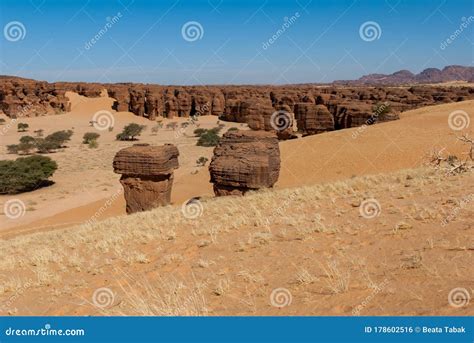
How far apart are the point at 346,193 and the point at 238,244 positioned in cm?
480

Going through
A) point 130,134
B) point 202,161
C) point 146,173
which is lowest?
point 146,173

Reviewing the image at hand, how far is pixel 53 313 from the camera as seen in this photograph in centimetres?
632

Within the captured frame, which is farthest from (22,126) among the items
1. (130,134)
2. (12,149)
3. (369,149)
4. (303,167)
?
(369,149)

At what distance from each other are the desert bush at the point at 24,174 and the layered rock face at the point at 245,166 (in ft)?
54.0

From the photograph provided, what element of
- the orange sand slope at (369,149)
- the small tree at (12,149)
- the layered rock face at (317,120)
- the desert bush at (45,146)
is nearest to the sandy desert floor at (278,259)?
the orange sand slope at (369,149)

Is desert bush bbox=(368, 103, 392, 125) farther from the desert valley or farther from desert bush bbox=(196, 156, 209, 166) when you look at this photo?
desert bush bbox=(196, 156, 209, 166)

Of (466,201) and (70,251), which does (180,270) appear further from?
(466,201)

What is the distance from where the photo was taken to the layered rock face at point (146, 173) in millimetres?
16766

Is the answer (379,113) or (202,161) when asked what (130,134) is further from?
(379,113)

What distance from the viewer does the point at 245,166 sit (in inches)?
658

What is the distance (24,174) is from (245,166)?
18559 millimetres

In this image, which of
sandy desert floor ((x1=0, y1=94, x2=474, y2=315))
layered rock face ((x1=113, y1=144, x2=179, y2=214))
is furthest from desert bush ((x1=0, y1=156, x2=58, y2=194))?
sandy desert floor ((x1=0, y1=94, x2=474, y2=315))

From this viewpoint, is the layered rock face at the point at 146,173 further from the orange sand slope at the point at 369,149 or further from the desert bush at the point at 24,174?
the desert bush at the point at 24,174

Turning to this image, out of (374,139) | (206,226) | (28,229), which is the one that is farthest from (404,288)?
(374,139)
